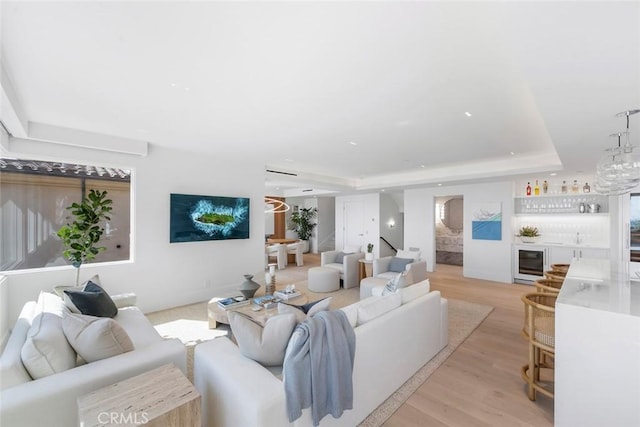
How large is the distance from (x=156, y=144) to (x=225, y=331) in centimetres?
296

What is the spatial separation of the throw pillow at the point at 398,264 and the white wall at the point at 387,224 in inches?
140

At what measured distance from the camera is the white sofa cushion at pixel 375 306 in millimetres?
2201

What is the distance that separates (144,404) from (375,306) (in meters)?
1.64

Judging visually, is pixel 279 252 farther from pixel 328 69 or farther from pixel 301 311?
pixel 328 69

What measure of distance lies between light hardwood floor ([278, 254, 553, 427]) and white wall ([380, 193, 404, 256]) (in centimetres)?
539

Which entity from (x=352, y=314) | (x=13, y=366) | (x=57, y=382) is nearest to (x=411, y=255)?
(x=352, y=314)

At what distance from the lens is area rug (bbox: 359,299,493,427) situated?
215 centimetres

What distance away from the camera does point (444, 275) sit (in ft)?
23.6

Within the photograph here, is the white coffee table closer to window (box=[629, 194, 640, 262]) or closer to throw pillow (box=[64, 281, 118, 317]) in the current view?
throw pillow (box=[64, 281, 118, 317])

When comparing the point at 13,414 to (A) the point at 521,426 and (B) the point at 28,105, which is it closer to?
(B) the point at 28,105

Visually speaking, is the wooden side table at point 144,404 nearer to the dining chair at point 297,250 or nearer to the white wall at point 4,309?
the white wall at point 4,309

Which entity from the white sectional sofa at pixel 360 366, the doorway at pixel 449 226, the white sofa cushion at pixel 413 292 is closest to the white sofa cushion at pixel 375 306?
the white sectional sofa at pixel 360 366

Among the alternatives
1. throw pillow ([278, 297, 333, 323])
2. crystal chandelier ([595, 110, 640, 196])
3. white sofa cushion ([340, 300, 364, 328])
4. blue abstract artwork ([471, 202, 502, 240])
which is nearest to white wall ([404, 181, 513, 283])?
blue abstract artwork ([471, 202, 502, 240])

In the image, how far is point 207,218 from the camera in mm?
4922
